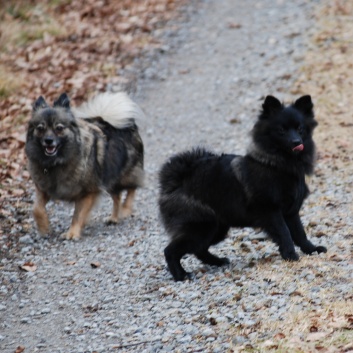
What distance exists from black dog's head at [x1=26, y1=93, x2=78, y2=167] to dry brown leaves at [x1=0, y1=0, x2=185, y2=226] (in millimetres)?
1016

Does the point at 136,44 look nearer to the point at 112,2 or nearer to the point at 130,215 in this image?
the point at 112,2

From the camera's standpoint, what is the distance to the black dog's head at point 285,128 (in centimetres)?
628

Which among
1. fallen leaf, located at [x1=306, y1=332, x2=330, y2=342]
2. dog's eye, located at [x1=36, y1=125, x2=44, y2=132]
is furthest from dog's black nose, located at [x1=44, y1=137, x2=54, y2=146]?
fallen leaf, located at [x1=306, y1=332, x2=330, y2=342]

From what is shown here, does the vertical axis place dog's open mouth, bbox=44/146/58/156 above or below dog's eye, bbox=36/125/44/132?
below

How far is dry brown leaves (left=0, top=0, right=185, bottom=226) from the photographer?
1102 cm

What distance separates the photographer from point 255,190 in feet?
20.7

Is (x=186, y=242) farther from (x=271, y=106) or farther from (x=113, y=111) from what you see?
(x=113, y=111)

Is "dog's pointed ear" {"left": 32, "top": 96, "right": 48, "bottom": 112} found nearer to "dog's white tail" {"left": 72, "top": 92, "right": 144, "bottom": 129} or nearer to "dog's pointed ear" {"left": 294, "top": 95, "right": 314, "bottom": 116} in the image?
"dog's white tail" {"left": 72, "top": 92, "right": 144, "bottom": 129}

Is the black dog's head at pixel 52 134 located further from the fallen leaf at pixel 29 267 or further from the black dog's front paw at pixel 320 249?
Result: the black dog's front paw at pixel 320 249

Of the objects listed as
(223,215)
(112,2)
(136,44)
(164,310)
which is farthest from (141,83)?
(164,310)

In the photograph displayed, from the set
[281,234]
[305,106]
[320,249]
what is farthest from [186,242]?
[305,106]

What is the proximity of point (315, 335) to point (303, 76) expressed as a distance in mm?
9479

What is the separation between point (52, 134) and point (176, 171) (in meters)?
2.38

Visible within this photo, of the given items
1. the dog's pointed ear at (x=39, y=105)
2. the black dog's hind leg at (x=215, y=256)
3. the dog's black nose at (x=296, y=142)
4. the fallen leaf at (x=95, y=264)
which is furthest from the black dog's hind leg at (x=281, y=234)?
the dog's pointed ear at (x=39, y=105)
